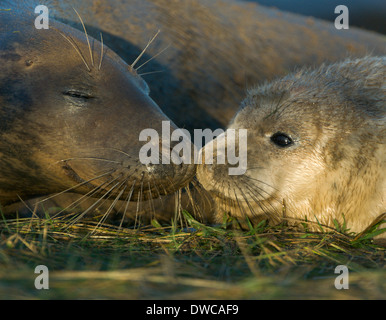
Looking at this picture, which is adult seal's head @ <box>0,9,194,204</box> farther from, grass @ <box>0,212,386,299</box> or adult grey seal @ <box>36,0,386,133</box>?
adult grey seal @ <box>36,0,386,133</box>

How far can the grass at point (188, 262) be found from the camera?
2.18m

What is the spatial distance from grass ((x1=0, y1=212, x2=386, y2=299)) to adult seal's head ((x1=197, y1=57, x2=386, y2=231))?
151mm

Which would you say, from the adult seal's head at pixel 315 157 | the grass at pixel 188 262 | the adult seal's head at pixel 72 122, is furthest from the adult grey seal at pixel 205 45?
the grass at pixel 188 262

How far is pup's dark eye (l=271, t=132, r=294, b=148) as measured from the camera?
3393 millimetres

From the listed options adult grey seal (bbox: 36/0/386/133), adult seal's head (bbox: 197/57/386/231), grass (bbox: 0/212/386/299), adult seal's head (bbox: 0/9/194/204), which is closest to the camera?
grass (bbox: 0/212/386/299)

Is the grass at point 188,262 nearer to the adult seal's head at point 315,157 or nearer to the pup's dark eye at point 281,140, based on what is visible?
the adult seal's head at point 315,157

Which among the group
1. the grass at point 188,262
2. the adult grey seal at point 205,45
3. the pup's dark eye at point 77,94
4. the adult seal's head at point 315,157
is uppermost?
the adult grey seal at point 205,45

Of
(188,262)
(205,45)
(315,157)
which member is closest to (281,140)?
(315,157)

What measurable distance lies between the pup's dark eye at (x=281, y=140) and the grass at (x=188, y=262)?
486mm

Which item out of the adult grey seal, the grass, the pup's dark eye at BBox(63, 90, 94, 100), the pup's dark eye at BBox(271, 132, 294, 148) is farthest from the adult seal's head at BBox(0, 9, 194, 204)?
the adult grey seal

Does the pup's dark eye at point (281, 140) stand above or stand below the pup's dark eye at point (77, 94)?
below

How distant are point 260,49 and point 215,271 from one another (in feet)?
11.2

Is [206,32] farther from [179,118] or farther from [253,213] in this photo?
[253,213]

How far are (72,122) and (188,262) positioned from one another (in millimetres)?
1209
